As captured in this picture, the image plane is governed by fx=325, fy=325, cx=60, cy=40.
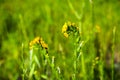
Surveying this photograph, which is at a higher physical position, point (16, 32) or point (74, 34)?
point (16, 32)

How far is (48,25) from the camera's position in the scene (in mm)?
2932

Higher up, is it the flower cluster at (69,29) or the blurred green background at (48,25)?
the blurred green background at (48,25)

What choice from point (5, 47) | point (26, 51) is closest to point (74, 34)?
point (26, 51)

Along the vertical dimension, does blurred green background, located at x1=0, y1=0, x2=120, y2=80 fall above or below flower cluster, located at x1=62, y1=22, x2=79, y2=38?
above

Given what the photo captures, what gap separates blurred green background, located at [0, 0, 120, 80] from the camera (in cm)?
243

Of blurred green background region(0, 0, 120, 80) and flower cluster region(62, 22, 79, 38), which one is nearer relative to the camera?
flower cluster region(62, 22, 79, 38)

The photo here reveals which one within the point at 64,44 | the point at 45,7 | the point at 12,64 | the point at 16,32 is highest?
the point at 45,7

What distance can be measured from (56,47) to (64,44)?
142 mm

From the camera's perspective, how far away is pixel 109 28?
288 cm

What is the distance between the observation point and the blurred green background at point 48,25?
2.43 meters

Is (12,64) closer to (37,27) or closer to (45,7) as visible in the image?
(37,27)

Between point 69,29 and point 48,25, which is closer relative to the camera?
point 69,29

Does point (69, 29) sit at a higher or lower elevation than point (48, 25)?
lower

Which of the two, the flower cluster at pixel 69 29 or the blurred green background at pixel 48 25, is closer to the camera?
the flower cluster at pixel 69 29
